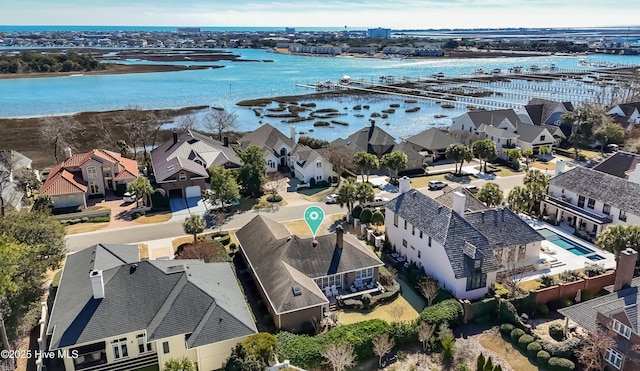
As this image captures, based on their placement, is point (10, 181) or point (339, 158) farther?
point (339, 158)

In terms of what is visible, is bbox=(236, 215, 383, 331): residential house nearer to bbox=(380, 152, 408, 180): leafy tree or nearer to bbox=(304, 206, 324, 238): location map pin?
bbox=(304, 206, 324, 238): location map pin

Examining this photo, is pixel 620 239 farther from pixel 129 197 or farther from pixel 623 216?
pixel 129 197

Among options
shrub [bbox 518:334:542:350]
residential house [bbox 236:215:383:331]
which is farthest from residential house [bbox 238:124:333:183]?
shrub [bbox 518:334:542:350]

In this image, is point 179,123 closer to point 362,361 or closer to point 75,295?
point 75,295

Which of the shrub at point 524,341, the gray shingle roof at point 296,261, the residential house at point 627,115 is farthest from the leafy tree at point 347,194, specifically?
the residential house at point 627,115

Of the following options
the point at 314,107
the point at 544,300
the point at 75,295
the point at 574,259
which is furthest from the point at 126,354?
the point at 314,107

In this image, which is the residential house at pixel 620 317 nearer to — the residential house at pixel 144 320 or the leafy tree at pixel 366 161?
the residential house at pixel 144 320

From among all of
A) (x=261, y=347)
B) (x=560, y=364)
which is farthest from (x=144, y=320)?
(x=560, y=364)
